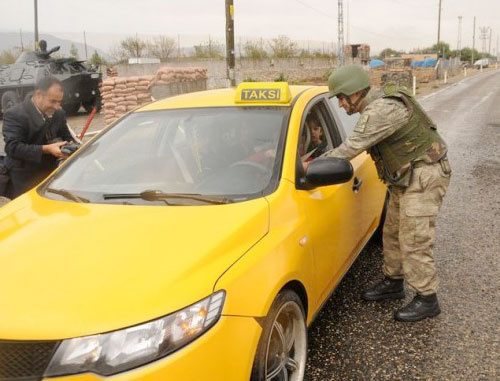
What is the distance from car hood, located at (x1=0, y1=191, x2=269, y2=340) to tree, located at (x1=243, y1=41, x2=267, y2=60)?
4530cm

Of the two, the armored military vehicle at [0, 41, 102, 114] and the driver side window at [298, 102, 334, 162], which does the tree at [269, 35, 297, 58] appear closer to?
the armored military vehicle at [0, 41, 102, 114]

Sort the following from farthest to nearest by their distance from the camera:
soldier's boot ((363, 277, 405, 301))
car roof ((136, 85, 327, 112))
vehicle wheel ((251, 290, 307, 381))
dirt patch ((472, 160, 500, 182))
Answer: dirt patch ((472, 160, 500, 182)) < soldier's boot ((363, 277, 405, 301)) < car roof ((136, 85, 327, 112)) < vehicle wheel ((251, 290, 307, 381))

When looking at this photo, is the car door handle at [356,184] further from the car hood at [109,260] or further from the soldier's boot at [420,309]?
the car hood at [109,260]

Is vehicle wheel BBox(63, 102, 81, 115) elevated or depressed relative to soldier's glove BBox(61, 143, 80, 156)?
depressed

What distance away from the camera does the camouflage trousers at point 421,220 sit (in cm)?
312

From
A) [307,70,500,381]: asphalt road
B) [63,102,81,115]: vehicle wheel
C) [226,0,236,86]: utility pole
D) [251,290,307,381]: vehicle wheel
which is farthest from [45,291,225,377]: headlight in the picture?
[63,102,81,115]: vehicle wheel

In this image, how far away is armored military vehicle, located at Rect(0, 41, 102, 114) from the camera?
18.6 meters

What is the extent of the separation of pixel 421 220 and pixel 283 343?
1334 millimetres

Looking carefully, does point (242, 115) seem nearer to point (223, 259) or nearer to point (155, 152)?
point (155, 152)

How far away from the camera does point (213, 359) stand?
1.73 metres

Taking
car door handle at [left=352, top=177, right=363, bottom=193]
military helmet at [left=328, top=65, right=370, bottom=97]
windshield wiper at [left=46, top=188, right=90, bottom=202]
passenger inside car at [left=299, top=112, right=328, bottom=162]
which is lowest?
car door handle at [left=352, top=177, right=363, bottom=193]

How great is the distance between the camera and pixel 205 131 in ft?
9.83

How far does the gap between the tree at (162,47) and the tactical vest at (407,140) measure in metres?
46.3

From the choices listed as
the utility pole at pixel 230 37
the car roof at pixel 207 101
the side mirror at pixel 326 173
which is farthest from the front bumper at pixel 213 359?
the utility pole at pixel 230 37
